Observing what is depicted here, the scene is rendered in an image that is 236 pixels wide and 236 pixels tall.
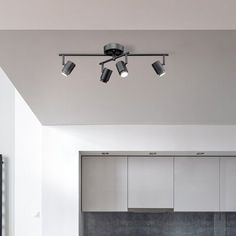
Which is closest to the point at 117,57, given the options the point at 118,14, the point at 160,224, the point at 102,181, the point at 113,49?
the point at 113,49

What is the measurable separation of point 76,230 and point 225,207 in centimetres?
193

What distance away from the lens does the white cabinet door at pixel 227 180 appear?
4.18 metres

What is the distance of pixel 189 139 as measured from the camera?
3594 mm

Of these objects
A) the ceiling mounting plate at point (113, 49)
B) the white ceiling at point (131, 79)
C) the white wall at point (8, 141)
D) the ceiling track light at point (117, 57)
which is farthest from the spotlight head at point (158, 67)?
the white wall at point (8, 141)

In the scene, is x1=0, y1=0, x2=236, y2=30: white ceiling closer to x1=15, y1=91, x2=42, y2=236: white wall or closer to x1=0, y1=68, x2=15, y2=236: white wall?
x1=15, y1=91, x2=42, y2=236: white wall

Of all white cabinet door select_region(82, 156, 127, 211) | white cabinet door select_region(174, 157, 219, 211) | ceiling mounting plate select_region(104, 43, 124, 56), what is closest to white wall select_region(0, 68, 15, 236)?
white cabinet door select_region(82, 156, 127, 211)

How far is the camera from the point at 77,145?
11.9ft

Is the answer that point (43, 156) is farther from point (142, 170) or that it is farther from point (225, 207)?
point (225, 207)

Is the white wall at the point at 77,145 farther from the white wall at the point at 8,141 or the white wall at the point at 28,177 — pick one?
the white wall at the point at 8,141

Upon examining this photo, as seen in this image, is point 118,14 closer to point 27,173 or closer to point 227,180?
point 27,173

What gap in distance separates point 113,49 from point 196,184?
276 cm

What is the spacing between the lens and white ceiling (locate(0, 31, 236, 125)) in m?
1.92

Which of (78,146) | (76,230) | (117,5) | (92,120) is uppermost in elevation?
(117,5)

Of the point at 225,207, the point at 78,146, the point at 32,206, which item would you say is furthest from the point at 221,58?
the point at 32,206
